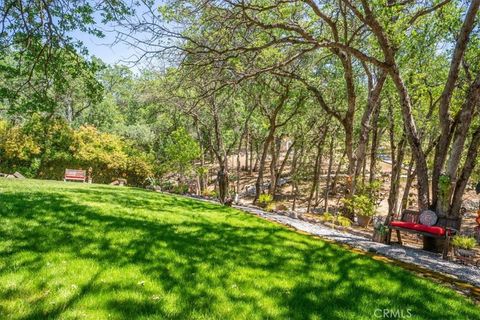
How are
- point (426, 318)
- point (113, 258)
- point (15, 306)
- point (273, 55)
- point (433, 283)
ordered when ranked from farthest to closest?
point (273, 55) → point (433, 283) → point (113, 258) → point (426, 318) → point (15, 306)

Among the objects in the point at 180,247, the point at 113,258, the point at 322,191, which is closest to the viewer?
the point at 113,258

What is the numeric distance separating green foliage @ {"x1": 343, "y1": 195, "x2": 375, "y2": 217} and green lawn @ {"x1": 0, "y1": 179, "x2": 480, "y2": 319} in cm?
697

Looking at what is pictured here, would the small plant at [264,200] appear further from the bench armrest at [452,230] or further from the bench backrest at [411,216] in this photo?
the bench armrest at [452,230]

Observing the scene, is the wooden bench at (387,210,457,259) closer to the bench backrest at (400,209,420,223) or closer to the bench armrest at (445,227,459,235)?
the bench armrest at (445,227,459,235)

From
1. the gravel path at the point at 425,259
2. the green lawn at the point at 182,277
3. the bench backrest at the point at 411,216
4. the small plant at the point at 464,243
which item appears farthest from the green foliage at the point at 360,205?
the green lawn at the point at 182,277

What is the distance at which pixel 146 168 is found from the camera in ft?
84.0

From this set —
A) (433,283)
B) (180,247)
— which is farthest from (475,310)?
(180,247)

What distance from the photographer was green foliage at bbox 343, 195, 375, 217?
43.2ft

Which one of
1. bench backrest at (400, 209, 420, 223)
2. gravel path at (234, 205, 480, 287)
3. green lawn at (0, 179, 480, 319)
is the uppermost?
bench backrest at (400, 209, 420, 223)

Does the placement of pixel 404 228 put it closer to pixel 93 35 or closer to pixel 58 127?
pixel 93 35

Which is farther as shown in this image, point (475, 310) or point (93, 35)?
point (93, 35)

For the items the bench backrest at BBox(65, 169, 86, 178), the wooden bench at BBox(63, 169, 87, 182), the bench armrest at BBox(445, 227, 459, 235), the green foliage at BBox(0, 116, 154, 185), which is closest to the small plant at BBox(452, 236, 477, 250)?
the bench armrest at BBox(445, 227, 459, 235)

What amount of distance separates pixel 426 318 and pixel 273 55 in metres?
12.9

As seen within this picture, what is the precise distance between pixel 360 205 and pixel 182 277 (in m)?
10.6
